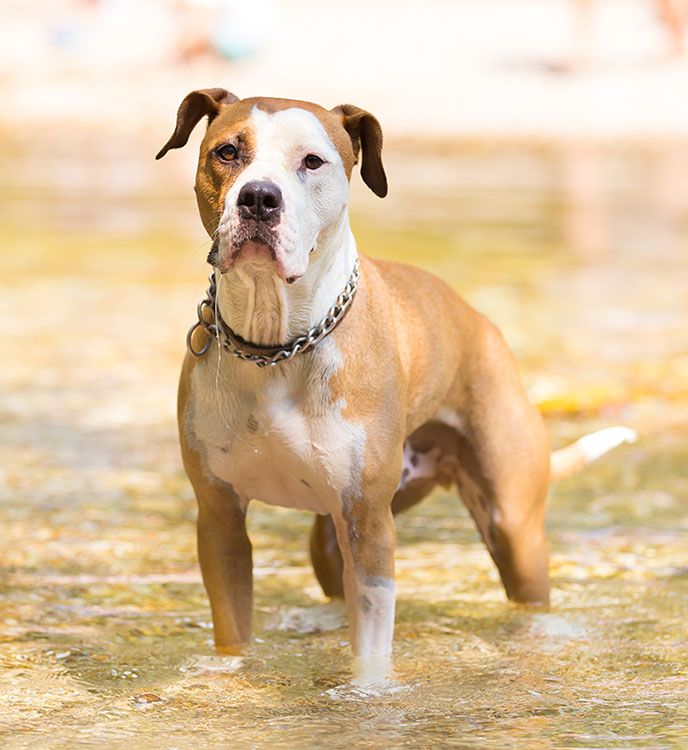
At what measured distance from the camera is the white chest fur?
4109mm

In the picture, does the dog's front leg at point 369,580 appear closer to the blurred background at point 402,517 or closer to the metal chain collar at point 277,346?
the blurred background at point 402,517

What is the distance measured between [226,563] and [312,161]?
1.21 metres

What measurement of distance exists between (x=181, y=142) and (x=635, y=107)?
2133 cm

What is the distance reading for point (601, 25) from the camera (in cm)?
3055

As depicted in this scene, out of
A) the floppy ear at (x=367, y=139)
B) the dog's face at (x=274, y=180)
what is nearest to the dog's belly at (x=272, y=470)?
the dog's face at (x=274, y=180)

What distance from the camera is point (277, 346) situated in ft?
13.5

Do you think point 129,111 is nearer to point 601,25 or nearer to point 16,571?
point 601,25

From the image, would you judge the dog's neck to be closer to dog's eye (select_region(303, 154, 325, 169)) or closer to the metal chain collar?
the metal chain collar

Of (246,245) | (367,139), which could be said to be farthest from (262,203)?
(367,139)

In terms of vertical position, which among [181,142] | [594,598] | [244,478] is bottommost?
[594,598]

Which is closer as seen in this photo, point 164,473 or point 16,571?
point 16,571

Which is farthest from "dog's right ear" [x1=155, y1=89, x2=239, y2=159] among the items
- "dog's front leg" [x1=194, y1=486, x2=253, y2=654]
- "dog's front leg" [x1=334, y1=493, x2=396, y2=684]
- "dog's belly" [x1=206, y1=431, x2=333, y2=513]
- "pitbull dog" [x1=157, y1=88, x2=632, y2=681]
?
"dog's front leg" [x1=334, y1=493, x2=396, y2=684]

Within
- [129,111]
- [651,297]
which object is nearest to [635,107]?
[129,111]

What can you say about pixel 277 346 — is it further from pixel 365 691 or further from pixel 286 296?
pixel 365 691
